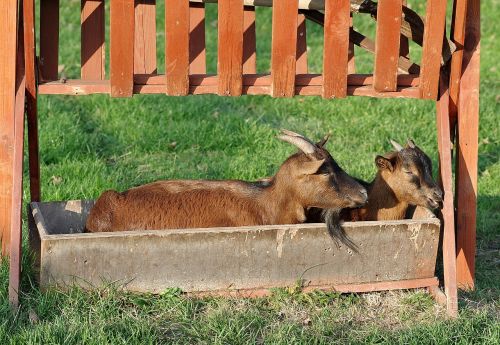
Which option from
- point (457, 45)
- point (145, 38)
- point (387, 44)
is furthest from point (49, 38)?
point (457, 45)

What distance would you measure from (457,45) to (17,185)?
2923mm

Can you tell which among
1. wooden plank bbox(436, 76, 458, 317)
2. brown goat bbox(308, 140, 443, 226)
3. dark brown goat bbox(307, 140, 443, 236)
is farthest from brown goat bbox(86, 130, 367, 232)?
wooden plank bbox(436, 76, 458, 317)

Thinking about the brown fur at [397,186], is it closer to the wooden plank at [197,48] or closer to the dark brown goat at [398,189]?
the dark brown goat at [398,189]

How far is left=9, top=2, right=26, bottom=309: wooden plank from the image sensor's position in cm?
614

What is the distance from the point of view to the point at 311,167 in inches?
265

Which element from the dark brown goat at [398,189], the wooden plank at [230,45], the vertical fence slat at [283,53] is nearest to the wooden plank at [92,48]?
the wooden plank at [230,45]

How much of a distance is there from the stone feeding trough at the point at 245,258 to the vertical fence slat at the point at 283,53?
2.92ft

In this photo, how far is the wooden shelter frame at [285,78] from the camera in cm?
641

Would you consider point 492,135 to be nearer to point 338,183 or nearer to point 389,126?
point 389,126

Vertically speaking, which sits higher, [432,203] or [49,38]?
[49,38]

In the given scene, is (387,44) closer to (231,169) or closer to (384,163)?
(384,163)

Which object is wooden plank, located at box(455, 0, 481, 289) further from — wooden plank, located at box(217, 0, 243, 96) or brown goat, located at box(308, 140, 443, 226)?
wooden plank, located at box(217, 0, 243, 96)

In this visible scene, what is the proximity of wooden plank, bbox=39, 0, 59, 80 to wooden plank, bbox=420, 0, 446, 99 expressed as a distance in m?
2.50

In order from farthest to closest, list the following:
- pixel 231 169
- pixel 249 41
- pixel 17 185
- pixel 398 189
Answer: pixel 231 169 → pixel 249 41 → pixel 398 189 → pixel 17 185
